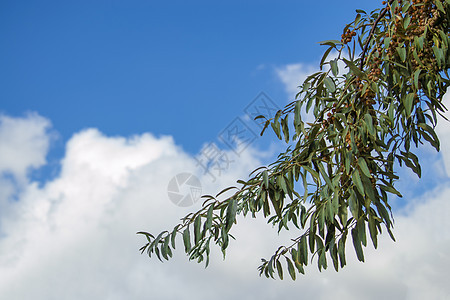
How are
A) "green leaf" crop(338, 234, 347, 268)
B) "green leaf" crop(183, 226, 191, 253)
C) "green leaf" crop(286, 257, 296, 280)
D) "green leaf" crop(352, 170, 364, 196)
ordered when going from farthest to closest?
"green leaf" crop(286, 257, 296, 280), "green leaf" crop(183, 226, 191, 253), "green leaf" crop(338, 234, 347, 268), "green leaf" crop(352, 170, 364, 196)

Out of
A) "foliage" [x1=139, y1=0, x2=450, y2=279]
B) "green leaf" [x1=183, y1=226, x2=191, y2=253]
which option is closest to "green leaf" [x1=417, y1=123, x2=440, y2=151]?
"foliage" [x1=139, y1=0, x2=450, y2=279]

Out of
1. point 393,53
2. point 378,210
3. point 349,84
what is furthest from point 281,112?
point 378,210

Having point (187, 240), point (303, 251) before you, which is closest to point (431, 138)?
point (303, 251)

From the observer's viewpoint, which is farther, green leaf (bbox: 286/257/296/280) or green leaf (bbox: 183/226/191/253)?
green leaf (bbox: 286/257/296/280)

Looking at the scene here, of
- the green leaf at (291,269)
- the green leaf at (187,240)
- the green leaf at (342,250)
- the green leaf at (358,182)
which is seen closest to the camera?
the green leaf at (358,182)

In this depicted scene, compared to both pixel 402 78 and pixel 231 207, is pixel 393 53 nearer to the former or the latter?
pixel 402 78

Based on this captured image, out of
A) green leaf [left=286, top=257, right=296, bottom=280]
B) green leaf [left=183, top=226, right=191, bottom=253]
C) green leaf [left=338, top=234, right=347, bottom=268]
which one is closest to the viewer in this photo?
green leaf [left=338, top=234, right=347, bottom=268]

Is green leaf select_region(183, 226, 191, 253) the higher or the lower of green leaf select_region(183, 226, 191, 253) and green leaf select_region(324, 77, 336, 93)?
the lower

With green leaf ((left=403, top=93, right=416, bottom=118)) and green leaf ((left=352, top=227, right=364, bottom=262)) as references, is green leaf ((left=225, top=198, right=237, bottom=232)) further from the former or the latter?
green leaf ((left=403, top=93, right=416, bottom=118))

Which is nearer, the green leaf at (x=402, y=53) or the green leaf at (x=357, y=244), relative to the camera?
the green leaf at (x=357, y=244)

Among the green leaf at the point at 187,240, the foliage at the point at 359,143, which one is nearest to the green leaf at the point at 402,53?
the foliage at the point at 359,143

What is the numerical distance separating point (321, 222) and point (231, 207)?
1.05 ft

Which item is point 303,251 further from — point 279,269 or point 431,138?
point 431,138

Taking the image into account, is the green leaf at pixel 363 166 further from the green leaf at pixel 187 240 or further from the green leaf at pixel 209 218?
the green leaf at pixel 187 240
